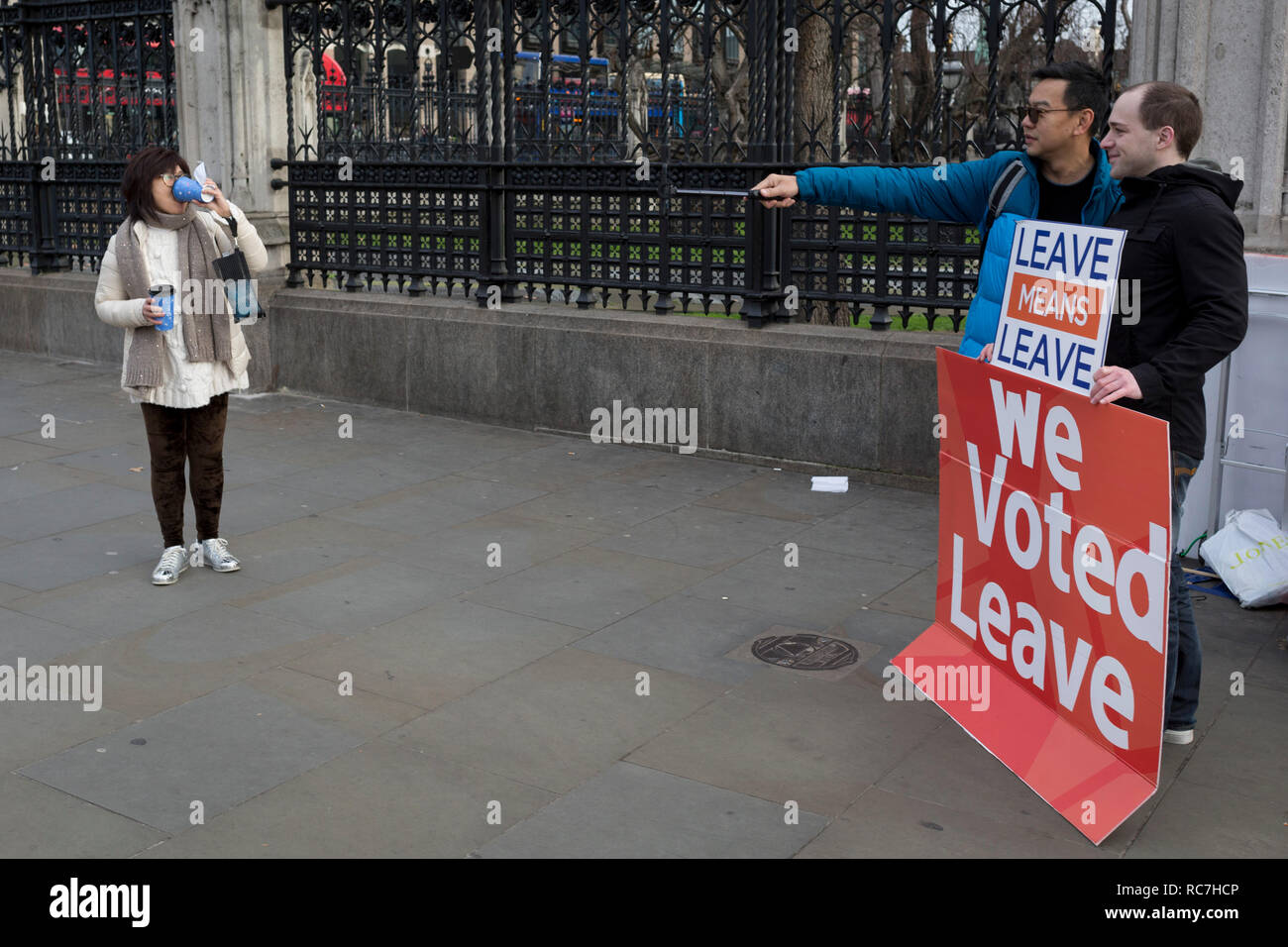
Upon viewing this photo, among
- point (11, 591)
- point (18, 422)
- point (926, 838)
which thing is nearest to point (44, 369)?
point (18, 422)

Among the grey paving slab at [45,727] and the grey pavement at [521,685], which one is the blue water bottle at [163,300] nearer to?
the grey pavement at [521,685]

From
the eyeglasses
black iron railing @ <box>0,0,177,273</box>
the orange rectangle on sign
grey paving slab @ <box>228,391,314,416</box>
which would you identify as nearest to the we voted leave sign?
the orange rectangle on sign

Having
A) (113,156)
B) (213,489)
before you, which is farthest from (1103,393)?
(113,156)

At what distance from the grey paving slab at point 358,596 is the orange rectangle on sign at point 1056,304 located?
290 cm

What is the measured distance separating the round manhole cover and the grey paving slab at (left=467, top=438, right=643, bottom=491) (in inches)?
108

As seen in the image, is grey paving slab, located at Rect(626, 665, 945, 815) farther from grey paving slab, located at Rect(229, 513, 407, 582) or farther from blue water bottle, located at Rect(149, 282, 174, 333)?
blue water bottle, located at Rect(149, 282, 174, 333)

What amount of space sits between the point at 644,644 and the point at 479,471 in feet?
10.4

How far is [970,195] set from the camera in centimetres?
509

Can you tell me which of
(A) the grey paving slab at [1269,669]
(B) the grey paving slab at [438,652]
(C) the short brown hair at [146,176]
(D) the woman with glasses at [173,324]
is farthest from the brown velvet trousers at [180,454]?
(A) the grey paving slab at [1269,669]

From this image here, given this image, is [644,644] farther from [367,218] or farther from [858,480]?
[367,218]

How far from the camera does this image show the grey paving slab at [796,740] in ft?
14.9

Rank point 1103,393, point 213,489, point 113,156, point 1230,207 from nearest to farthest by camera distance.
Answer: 1. point 1103,393
2. point 1230,207
3. point 213,489
4. point 113,156

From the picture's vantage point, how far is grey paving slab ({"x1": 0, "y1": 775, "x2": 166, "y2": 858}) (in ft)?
13.2

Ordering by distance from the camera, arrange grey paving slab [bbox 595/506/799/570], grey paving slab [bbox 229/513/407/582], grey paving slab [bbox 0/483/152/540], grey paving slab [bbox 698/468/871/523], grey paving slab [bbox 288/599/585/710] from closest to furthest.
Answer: grey paving slab [bbox 288/599/585/710] → grey paving slab [bbox 229/513/407/582] → grey paving slab [bbox 595/506/799/570] → grey paving slab [bbox 0/483/152/540] → grey paving slab [bbox 698/468/871/523]
